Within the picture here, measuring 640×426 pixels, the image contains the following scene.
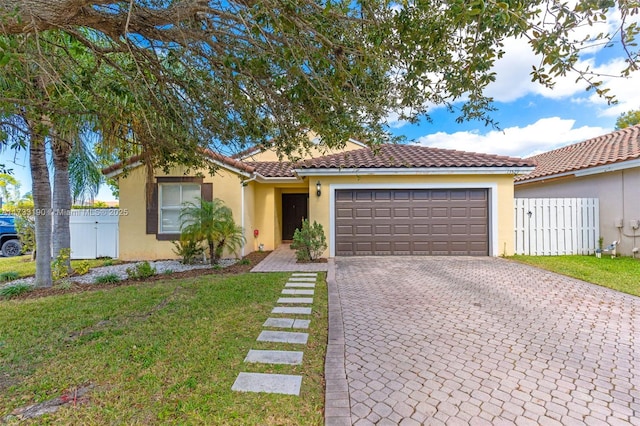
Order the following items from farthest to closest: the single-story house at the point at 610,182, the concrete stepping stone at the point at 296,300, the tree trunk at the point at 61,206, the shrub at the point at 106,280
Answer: the single-story house at the point at 610,182, the tree trunk at the point at 61,206, the shrub at the point at 106,280, the concrete stepping stone at the point at 296,300

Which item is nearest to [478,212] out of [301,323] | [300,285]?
[300,285]

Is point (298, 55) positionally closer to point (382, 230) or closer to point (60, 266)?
point (382, 230)

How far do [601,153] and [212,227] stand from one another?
1508 centimetres

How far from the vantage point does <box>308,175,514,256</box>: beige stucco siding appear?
1081 centimetres

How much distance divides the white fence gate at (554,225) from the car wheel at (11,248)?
→ 2190 centimetres

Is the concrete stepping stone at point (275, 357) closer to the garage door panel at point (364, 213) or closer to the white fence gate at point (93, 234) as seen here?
the garage door panel at point (364, 213)

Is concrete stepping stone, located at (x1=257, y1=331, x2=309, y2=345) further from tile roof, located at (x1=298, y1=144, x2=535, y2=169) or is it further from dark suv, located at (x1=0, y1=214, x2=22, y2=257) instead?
dark suv, located at (x1=0, y1=214, x2=22, y2=257)

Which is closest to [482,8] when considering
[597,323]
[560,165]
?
[597,323]

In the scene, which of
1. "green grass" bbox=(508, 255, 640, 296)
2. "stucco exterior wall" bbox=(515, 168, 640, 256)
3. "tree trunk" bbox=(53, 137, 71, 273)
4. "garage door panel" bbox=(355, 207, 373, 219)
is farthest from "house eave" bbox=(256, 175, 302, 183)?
"stucco exterior wall" bbox=(515, 168, 640, 256)

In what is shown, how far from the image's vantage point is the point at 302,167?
34.8ft

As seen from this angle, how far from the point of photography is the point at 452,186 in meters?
10.9

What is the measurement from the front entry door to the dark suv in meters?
12.5

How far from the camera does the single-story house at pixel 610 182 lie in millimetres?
9867

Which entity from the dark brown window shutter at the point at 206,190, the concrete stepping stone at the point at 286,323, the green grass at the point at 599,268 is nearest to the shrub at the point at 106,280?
the dark brown window shutter at the point at 206,190
